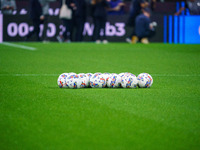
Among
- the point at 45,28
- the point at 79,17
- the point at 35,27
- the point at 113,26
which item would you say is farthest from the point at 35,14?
the point at 113,26

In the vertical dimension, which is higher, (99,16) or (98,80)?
(99,16)

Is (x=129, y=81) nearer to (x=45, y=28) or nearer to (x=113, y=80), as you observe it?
(x=113, y=80)

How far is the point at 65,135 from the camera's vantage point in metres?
4.32

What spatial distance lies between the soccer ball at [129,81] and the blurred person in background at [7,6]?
1676 cm

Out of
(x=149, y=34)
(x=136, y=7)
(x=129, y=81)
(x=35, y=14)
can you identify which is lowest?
(x=129, y=81)

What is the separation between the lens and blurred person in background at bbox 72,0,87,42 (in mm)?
22625

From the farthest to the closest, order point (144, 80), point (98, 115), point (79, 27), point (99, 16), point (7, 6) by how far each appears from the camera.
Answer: point (7, 6) → point (79, 27) → point (99, 16) → point (144, 80) → point (98, 115)

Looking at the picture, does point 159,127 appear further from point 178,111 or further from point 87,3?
point 87,3

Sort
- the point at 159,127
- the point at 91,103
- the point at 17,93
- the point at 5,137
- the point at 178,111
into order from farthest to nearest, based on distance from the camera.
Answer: the point at 17,93 → the point at 91,103 → the point at 178,111 → the point at 159,127 → the point at 5,137

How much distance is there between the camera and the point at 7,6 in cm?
2327

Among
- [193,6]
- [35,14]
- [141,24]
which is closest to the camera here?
[35,14]

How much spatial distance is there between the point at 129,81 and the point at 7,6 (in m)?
16.9

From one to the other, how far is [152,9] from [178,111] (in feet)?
65.3

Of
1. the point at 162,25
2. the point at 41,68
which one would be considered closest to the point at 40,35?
the point at 162,25
